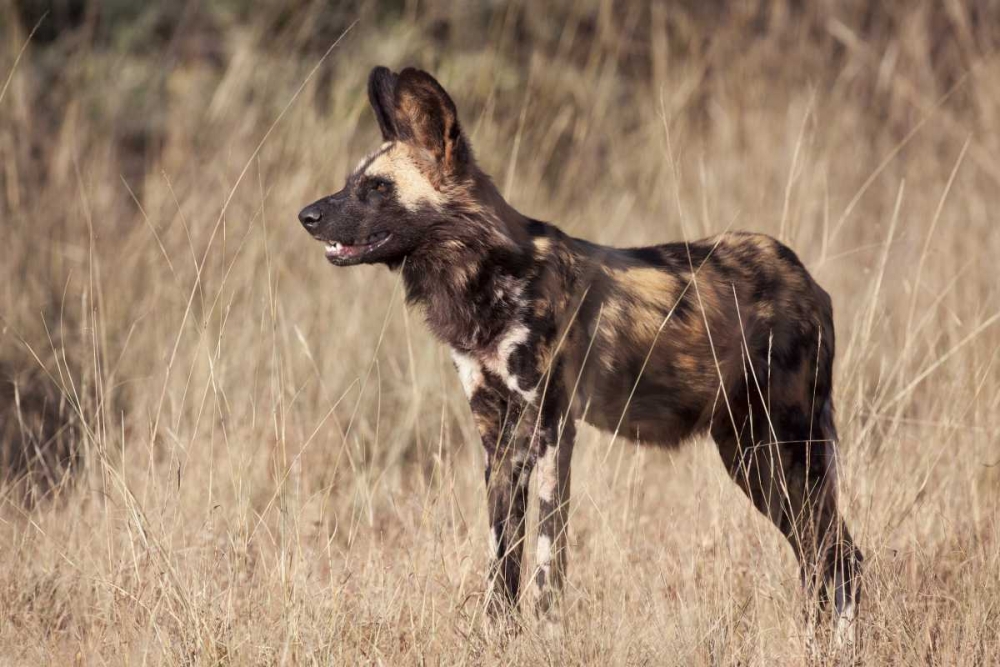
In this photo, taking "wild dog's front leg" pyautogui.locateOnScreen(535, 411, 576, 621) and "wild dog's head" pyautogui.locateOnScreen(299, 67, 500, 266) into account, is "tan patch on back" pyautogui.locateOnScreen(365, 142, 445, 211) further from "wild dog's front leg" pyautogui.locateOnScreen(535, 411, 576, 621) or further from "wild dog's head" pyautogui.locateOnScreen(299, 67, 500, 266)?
"wild dog's front leg" pyautogui.locateOnScreen(535, 411, 576, 621)

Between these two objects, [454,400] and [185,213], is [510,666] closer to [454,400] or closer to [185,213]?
[454,400]

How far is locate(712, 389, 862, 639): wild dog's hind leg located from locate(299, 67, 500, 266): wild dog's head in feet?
3.39

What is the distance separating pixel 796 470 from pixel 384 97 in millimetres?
1692

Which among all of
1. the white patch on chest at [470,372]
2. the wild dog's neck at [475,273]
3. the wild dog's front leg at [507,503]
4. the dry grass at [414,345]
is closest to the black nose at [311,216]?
the dry grass at [414,345]

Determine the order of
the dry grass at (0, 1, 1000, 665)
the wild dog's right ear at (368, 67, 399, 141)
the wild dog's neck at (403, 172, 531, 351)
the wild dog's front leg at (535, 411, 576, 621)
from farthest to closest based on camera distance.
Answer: the wild dog's right ear at (368, 67, 399, 141) → the wild dog's neck at (403, 172, 531, 351) → the wild dog's front leg at (535, 411, 576, 621) → the dry grass at (0, 1, 1000, 665)

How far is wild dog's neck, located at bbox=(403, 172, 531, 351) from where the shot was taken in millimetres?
Result: 3312

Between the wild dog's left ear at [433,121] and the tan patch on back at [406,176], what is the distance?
1.6 inches

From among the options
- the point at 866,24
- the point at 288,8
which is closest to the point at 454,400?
the point at 288,8

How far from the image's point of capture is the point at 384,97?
3588 millimetres

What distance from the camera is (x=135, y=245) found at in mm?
5676

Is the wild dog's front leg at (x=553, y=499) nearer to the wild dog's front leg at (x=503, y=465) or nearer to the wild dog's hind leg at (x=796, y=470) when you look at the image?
Answer: the wild dog's front leg at (x=503, y=465)

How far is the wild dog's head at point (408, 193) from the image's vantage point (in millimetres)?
3367

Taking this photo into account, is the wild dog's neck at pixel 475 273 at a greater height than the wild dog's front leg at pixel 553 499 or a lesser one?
greater

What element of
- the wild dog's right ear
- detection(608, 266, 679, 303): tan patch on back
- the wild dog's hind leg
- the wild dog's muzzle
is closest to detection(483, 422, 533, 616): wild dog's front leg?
detection(608, 266, 679, 303): tan patch on back
